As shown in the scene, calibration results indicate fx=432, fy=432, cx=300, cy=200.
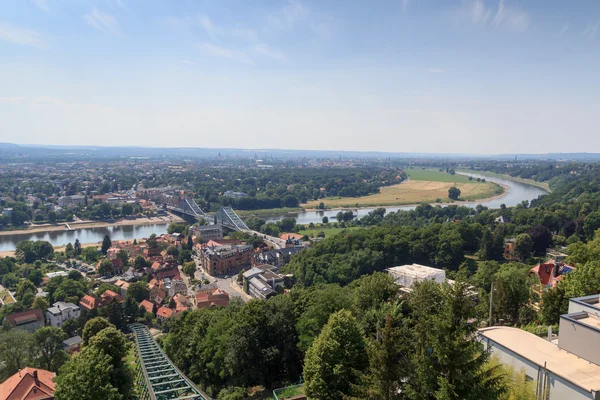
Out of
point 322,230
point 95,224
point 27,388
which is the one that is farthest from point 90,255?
point 27,388

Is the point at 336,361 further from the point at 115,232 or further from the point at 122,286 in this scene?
the point at 115,232

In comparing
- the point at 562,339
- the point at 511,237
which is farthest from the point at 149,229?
the point at 562,339

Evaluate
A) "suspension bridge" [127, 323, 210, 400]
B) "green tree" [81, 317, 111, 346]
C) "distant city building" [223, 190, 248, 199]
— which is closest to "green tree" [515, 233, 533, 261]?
"suspension bridge" [127, 323, 210, 400]

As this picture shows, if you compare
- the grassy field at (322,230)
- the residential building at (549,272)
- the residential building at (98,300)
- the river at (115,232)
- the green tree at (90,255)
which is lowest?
the river at (115,232)

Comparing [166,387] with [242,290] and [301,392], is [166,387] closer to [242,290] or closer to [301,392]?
[301,392]

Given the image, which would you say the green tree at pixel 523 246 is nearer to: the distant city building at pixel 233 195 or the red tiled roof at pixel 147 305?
the red tiled roof at pixel 147 305

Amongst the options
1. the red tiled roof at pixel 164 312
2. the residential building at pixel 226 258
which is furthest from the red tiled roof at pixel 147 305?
the residential building at pixel 226 258

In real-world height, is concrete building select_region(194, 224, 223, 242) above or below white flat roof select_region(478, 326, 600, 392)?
below

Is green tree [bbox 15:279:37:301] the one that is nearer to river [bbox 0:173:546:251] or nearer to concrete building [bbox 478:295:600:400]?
river [bbox 0:173:546:251]
